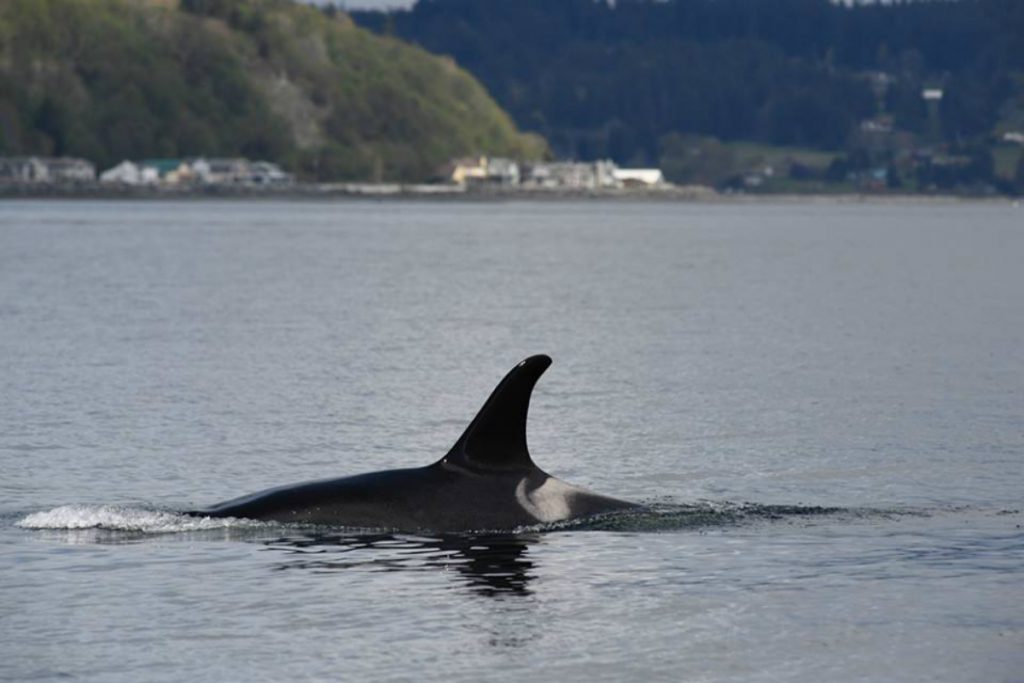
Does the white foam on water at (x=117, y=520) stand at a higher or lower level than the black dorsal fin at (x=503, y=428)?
lower

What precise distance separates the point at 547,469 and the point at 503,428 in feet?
26.9

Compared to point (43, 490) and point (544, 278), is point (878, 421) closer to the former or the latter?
point (43, 490)

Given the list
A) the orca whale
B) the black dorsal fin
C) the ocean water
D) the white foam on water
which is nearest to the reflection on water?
the ocean water

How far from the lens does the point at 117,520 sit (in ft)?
75.5

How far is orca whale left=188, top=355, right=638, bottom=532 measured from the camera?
2153 centimetres

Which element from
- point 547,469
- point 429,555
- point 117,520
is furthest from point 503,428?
point 547,469

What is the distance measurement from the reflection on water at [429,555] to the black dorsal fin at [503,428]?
83cm

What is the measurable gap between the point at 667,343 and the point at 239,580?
119 ft

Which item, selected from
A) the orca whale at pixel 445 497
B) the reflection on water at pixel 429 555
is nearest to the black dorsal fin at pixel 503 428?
the orca whale at pixel 445 497

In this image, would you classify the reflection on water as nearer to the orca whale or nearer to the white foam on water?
the orca whale

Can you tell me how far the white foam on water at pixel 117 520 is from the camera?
2255cm

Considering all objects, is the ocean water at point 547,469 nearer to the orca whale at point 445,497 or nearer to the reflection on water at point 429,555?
the reflection on water at point 429,555

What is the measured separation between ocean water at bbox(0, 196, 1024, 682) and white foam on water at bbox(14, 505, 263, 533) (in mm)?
57

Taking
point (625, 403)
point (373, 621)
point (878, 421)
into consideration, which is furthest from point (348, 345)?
point (373, 621)
